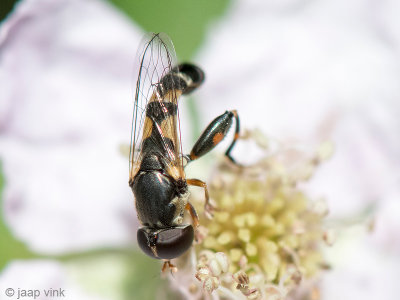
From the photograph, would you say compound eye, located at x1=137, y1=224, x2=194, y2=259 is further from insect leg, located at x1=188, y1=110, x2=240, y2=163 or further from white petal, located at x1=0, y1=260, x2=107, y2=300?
white petal, located at x1=0, y1=260, x2=107, y2=300

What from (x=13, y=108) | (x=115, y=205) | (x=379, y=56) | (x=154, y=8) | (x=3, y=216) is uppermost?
(x=379, y=56)

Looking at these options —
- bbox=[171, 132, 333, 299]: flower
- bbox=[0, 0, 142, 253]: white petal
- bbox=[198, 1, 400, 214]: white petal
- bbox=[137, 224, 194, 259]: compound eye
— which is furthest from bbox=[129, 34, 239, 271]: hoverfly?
bbox=[198, 1, 400, 214]: white petal

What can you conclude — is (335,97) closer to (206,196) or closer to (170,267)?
(206,196)

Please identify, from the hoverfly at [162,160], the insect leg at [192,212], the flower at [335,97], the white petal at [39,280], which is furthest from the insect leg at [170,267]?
the flower at [335,97]

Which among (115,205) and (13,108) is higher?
(13,108)

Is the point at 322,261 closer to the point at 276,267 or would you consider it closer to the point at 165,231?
the point at 276,267

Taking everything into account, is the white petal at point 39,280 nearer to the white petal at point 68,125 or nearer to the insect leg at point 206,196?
the white petal at point 68,125


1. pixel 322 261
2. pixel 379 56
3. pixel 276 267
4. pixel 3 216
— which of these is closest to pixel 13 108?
pixel 3 216
